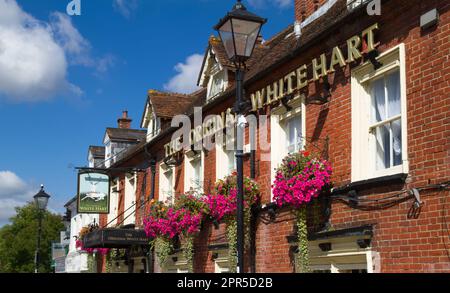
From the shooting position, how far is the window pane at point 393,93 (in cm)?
947

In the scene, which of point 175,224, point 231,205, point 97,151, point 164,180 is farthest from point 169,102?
point 97,151

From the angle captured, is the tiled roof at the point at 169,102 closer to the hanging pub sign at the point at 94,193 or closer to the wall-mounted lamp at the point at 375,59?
the hanging pub sign at the point at 94,193

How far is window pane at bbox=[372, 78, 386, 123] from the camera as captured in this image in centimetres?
983

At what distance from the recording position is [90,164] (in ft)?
111

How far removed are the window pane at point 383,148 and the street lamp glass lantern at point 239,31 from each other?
253cm

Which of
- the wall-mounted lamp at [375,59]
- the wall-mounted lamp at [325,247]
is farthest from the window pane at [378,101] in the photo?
the wall-mounted lamp at [325,247]

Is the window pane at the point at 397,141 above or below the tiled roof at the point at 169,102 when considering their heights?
below

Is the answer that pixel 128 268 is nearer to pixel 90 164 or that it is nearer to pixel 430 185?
pixel 90 164

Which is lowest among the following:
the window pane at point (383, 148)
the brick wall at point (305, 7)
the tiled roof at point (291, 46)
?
the window pane at point (383, 148)

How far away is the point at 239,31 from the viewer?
8703 millimetres

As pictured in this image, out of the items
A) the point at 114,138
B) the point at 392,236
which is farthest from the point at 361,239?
the point at 114,138

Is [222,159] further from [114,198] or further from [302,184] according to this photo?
[114,198]

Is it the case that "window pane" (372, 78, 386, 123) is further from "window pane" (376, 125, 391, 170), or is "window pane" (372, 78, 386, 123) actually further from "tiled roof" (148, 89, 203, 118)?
"tiled roof" (148, 89, 203, 118)

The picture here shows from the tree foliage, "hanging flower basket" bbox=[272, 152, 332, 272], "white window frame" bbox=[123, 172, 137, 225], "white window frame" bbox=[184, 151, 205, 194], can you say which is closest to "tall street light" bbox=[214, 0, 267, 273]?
"hanging flower basket" bbox=[272, 152, 332, 272]
